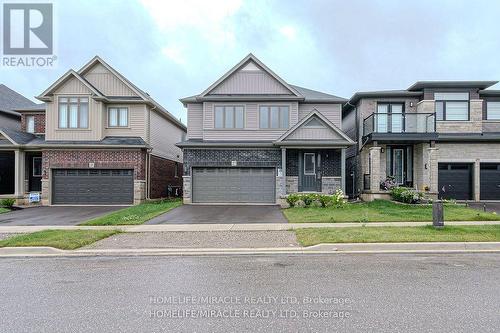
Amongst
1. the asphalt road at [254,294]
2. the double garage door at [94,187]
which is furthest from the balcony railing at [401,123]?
the double garage door at [94,187]

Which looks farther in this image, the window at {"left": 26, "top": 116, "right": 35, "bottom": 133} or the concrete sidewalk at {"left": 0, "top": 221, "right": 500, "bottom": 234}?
the window at {"left": 26, "top": 116, "right": 35, "bottom": 133}

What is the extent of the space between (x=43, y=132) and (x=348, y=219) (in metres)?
21.1

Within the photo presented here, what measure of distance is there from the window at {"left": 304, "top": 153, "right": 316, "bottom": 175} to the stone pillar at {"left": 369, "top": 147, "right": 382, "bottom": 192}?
323 centimetres

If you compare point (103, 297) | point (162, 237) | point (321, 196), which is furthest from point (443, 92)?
point (103, 297)

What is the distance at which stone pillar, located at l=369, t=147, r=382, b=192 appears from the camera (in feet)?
62.8

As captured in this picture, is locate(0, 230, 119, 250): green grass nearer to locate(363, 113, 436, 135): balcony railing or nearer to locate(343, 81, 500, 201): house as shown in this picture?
locate(343, 81, 500, 201): house

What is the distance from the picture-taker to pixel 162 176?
24234 millimetres

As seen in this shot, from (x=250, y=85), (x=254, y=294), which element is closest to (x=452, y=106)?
(x=250, y=85)

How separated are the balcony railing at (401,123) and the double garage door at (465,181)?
272 cm

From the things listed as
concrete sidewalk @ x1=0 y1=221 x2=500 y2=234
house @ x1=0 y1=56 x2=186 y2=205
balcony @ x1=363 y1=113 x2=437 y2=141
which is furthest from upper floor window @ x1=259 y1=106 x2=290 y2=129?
concrete sidewalk @ x1=0 y1=221 x2=500 y2=234

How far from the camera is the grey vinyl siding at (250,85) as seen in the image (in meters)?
20.9

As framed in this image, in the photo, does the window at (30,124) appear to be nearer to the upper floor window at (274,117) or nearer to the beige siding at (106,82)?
the beige siding at (106,82)

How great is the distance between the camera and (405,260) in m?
7.54

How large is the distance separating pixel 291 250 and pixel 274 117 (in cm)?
1331
